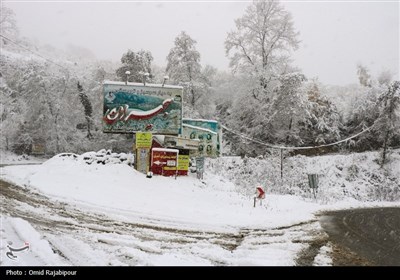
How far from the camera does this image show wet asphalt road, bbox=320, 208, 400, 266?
28.6 ft

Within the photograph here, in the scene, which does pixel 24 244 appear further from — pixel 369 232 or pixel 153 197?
pixel 369 232

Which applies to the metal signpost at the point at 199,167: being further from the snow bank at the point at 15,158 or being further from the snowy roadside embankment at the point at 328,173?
the snow bank at the point at 15,158

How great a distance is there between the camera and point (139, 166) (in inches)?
795

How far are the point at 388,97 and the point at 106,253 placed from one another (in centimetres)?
3362

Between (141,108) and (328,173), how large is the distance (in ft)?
57.9

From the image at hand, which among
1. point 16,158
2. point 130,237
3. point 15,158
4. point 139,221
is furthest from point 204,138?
point 15,158

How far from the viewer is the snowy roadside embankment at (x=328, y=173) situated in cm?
2767

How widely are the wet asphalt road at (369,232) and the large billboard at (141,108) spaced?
11.1 metres

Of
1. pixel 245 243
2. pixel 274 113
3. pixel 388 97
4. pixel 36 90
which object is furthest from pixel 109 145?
pixel 245 243

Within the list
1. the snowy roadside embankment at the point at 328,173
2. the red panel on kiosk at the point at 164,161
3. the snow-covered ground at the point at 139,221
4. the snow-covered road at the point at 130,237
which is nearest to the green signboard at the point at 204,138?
A: the red panel on kiosk at the point at 164,161

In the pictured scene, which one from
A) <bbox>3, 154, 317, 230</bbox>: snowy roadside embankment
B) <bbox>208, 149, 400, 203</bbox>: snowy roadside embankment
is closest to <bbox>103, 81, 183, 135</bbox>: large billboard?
<bbox>3, 154, 317, 230</bbox>: snowy roadside embankment

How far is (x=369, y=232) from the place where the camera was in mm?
11531

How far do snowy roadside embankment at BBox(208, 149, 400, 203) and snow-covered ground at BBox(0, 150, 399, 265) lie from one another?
823cm

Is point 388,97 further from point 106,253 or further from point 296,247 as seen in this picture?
point 106,253
